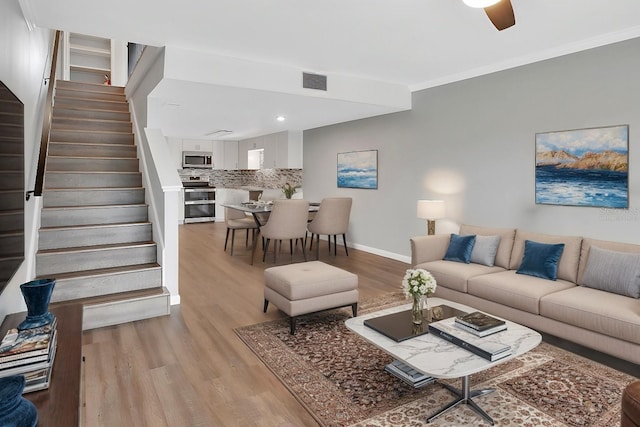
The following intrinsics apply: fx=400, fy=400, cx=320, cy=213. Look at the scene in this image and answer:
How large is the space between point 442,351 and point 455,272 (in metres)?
1.72

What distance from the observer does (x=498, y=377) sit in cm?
259

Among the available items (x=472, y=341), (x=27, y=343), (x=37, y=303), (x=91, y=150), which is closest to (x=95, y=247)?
(x=91, y=150)

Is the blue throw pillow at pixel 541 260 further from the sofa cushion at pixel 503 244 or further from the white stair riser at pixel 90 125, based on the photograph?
the white stair riser at pixel 90 125

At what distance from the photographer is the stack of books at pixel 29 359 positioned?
1436mm

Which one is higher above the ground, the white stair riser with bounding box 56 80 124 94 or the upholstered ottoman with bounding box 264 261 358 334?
the white stair riser with bounding box 56 80 124 94

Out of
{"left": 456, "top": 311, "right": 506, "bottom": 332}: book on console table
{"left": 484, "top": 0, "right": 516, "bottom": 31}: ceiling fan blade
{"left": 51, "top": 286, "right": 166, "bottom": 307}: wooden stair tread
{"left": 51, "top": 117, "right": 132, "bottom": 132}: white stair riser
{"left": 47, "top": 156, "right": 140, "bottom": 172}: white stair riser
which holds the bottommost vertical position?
{"left": 51, "top": 286, "right": 166, "bottom": 307}: wooden stair tread

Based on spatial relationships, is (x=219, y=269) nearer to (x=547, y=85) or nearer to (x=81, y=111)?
(x=81, y=111)

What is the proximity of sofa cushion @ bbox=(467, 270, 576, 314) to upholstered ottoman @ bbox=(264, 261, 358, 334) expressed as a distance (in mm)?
1098

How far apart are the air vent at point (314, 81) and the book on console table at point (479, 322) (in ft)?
10.8

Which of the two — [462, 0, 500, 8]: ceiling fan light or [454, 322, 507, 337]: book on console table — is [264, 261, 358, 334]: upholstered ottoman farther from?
[462, 0, 500, 8]: ceiling fan light

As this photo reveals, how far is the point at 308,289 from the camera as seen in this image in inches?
130

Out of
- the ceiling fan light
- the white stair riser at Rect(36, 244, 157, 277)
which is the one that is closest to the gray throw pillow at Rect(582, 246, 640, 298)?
the ceiling fan light

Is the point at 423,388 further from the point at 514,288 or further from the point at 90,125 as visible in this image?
the point at 90,125

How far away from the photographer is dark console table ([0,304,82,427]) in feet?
4.22
